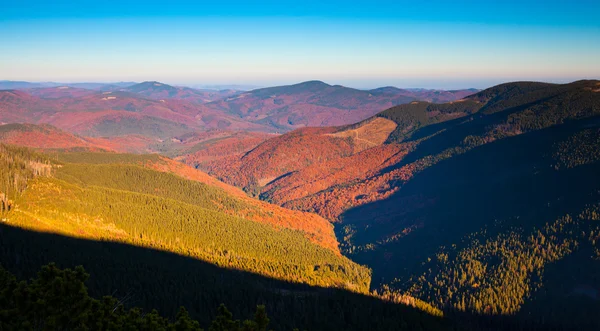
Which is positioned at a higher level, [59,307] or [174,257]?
[59,307]

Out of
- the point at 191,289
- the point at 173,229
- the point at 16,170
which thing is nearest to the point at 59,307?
the point at 191,289

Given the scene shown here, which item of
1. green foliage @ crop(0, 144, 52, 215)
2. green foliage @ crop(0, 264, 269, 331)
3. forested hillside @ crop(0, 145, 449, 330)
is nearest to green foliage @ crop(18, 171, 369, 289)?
forested hillside @ crop(0, 145, 449, 330)

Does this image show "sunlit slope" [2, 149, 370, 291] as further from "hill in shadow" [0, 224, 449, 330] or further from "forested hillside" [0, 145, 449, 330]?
"hill in shadow" [0, 224, 449, 330]

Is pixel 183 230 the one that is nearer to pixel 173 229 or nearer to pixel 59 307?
pixel 173 229

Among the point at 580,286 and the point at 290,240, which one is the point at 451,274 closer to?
the point at 580,286

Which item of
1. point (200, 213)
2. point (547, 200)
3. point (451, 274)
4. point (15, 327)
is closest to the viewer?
point (15, 327)

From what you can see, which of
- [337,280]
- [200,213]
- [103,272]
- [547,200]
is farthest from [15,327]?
[547,200]

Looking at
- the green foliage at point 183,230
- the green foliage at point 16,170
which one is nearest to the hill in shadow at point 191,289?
the green foliage at point 183,230

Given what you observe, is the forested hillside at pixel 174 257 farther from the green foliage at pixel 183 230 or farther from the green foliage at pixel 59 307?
the green foliage at pixel 59 307
